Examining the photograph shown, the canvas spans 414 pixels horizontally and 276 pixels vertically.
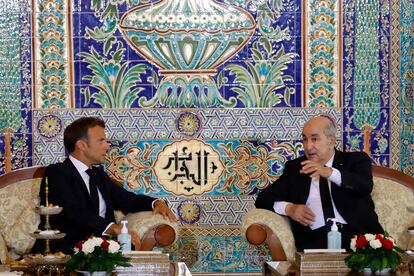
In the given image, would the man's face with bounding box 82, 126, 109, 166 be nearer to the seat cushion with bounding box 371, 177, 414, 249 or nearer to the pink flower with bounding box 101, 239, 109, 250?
the pink flower with bounding box 101, 239, 109, 250

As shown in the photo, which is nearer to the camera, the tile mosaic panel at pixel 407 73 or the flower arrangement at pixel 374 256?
the flower arrangement at pixel 374 256

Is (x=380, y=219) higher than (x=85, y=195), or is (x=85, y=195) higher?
(x=85, y=195)

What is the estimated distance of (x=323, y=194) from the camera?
6449 mm

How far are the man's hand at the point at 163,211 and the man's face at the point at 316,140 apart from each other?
3.58 feet

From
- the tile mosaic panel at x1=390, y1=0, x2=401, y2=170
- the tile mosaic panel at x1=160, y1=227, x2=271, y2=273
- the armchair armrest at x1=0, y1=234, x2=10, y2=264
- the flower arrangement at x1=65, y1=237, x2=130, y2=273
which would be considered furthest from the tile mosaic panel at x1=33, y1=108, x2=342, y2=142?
the flower arrangement at x1=65, y1=237, x2=130, y2=273

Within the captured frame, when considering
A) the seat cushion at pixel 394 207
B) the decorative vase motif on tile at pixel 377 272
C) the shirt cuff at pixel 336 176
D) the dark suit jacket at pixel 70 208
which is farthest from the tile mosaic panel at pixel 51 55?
the decorative vase motif on tile at pixel 377 272

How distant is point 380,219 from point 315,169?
882mm

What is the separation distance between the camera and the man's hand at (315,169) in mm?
6020

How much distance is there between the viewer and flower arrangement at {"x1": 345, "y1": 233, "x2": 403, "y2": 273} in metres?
5.04

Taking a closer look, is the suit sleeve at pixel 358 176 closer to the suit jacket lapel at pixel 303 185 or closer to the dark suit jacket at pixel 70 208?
the suit jacket lapel at pixel 303 185

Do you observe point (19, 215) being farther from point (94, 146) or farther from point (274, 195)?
point (274, 195)

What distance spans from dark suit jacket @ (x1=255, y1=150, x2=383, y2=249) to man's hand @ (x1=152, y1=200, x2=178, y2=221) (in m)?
0.70

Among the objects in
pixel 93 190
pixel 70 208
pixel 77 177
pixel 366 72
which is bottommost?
pixel 70 208

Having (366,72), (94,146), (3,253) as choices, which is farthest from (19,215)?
(366,72)
